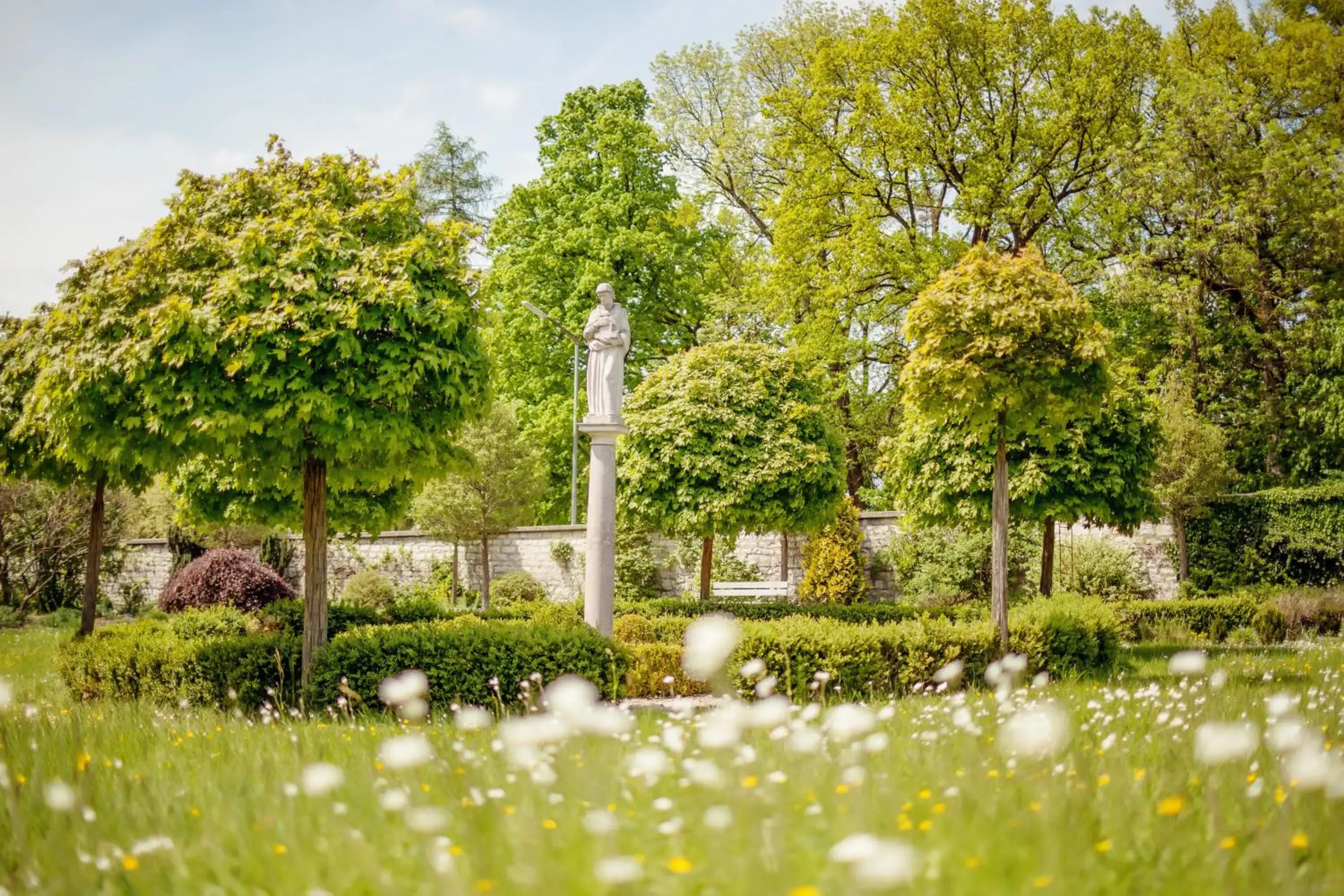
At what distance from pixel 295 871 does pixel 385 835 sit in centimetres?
31

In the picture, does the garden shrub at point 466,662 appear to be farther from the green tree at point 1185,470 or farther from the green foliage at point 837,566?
the green tree at point 1185,470

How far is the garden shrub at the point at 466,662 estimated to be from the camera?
8.39 metres

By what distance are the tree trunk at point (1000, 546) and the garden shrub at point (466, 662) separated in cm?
444

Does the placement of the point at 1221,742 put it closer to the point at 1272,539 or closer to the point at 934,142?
the point at 934,142

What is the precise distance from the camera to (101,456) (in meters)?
8.36

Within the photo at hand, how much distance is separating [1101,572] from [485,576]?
45.2 feet

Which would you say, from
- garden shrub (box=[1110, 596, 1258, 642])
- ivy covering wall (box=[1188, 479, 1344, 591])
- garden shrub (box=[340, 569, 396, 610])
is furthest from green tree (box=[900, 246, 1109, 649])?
garden shrub (box=[340, 569, 396, 610])

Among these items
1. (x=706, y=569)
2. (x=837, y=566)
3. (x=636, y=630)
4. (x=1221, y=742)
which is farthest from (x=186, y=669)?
(x=837, y=566)

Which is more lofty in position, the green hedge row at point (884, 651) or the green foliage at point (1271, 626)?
the green hedge row at point (884, 651)

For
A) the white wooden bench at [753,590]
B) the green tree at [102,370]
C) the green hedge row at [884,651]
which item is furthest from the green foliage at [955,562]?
the green tree at [102,370]

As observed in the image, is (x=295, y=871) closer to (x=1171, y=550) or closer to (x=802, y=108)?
(x=802, y=108)

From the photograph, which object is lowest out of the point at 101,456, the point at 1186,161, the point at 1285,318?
the point at 101,456

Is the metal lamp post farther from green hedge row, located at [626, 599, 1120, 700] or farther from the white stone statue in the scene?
green hedge row, located at [626, 599, 1120, 700]

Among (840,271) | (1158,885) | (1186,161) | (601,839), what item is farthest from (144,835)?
(1186,161)
